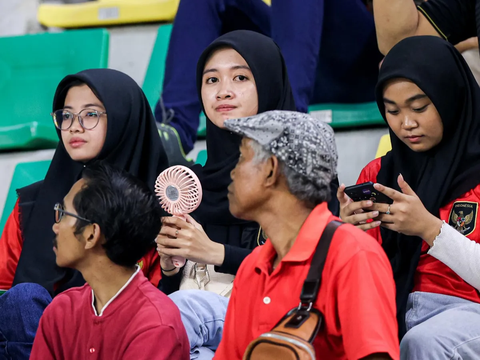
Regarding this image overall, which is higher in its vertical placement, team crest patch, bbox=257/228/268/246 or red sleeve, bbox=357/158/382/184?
red sleeve, bbox=357/158/382/184

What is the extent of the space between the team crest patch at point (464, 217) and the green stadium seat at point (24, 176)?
213 cm

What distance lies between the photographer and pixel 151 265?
2.63 metres

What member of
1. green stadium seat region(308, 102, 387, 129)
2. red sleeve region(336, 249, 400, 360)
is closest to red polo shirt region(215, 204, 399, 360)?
red sleeve region(336, 249, 400, 360)

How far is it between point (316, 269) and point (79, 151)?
1419 mm

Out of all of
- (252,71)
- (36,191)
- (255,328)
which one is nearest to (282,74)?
(252,71)

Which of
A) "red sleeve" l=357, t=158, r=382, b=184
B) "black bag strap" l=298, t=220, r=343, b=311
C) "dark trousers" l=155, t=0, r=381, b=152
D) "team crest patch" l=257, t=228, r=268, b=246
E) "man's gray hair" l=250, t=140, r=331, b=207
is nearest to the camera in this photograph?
"black bag strap" l=298, t=220, r=343, b=311

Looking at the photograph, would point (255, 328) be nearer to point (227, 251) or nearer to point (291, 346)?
point (291, 346)

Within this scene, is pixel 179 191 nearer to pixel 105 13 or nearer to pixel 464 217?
pixel 464 217

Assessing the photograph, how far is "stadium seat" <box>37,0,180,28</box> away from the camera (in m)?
4.80

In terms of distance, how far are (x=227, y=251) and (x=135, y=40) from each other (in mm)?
2675

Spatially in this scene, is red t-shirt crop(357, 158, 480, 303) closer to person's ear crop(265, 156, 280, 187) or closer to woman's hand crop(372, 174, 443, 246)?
woman's hand crop(372, 174, 443, 246)

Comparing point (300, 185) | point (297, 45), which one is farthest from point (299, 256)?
point (297, 45)

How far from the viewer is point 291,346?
1484 mm

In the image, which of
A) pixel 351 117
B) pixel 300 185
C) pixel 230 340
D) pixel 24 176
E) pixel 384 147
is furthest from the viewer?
pixel 24 176
